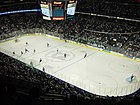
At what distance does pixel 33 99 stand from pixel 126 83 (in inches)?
438

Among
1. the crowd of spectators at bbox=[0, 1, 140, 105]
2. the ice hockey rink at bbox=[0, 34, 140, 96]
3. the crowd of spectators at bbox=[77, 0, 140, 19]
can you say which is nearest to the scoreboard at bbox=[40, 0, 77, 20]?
the ice hockey rink at bbox=[0, 34, 140, 96]

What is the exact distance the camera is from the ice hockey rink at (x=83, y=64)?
14.7 metres

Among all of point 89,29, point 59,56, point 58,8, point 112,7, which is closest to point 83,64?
point 59,56

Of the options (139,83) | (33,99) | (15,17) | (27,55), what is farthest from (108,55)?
(15,17)

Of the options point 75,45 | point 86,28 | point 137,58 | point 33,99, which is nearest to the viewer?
point 33,99

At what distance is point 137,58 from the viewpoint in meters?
19.4

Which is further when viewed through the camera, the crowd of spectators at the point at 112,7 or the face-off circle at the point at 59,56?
the crowd of spectators at the point at 112,7

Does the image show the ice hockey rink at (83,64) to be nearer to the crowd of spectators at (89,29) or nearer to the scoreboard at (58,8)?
the crowd of spectators at (89,29)

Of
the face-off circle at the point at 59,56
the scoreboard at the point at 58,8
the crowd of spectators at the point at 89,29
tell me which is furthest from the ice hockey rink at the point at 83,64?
the scoreboard at the point at 58,8

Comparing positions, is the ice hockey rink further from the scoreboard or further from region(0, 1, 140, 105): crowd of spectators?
the scoreboard

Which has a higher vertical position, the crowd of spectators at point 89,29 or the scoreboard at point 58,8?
the scoreboard at point 58,8

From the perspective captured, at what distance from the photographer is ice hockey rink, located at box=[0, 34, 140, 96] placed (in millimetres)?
14666

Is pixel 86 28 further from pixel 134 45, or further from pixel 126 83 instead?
pixel 126 83

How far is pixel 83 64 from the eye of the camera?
61.2 ft
